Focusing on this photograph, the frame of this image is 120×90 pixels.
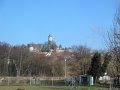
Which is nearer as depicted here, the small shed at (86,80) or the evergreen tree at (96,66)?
the small shed at (86,80)

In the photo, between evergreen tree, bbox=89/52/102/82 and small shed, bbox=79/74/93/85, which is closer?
small shed, bbox=79/74/93/85

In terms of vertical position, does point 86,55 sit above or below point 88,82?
above

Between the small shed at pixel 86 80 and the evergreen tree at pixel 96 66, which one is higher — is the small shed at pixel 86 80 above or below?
below

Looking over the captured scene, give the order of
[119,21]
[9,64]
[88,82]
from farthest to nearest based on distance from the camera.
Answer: [9,64] < [88,82] < [119,21]

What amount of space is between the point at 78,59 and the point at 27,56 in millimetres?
14553

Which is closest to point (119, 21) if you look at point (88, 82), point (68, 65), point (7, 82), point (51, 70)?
point (88, 82)

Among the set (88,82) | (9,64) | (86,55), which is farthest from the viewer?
(86,55)

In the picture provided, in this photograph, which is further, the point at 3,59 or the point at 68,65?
the point at 68,65

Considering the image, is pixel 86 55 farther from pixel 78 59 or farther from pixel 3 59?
pixel 3 59

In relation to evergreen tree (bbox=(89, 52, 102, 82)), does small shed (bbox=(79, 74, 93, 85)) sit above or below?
below

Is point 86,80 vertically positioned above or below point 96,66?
below

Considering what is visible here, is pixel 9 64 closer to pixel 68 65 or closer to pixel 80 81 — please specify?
pixel 68 65

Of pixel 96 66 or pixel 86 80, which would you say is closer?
pixel 86 80

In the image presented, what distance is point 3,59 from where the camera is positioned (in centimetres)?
10450
